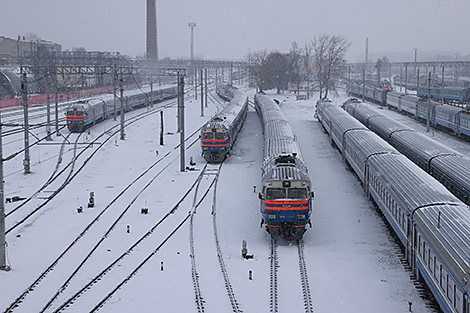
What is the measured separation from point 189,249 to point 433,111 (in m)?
38.5

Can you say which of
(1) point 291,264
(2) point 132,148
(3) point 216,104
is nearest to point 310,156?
(2) point 132,148

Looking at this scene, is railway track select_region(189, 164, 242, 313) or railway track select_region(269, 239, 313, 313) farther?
railway track select_region(189, 164, 242, 313)

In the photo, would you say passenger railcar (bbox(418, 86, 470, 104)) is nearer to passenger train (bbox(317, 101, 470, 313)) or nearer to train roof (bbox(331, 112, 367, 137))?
train roof (bbox(331, 112, 367, 137))

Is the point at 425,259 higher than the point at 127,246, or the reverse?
the point at 425,259

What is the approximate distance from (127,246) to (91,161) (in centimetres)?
1753

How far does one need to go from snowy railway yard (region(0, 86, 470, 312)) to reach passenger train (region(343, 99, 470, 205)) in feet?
10.1

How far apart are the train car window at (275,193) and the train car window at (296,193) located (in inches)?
8.3

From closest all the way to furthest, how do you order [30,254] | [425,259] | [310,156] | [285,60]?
[425,259], [30,254], [310,156], [285,60]

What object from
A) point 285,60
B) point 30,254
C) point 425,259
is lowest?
point 30,254

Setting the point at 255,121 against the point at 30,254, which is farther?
the point at 255,121

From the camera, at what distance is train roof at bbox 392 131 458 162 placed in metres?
23.4

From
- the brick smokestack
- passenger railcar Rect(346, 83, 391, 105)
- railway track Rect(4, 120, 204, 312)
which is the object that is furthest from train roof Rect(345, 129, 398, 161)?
the brick smokestack

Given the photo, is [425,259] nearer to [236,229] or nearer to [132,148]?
[236,229]

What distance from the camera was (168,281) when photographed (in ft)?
51.5
